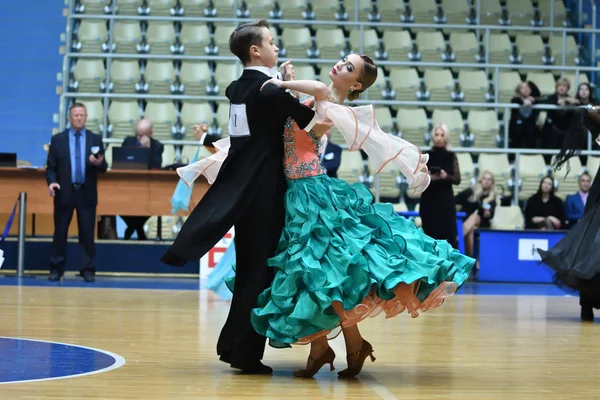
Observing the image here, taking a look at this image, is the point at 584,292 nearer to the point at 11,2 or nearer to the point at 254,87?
the point at 254,87

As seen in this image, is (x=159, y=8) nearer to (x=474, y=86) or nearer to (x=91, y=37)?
(x=91, y=37)

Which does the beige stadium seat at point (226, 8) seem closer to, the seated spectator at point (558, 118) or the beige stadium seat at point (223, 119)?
the beige stadium seat at point (223, 119)

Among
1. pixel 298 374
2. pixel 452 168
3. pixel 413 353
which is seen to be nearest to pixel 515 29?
pixel 452 168

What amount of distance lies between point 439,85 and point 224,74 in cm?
291

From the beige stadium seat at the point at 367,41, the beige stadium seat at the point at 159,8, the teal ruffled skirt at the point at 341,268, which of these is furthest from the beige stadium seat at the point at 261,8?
the teal ruffled skirt at the point at 341,268


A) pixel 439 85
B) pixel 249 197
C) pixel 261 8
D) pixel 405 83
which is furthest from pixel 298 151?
pixel 261 8

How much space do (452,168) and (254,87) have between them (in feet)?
19.2

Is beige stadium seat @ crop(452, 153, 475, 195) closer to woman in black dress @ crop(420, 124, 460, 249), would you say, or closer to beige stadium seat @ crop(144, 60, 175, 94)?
woman in black dress @ crop(420, 124, 460, 249)

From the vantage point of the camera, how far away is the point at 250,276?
4.48m

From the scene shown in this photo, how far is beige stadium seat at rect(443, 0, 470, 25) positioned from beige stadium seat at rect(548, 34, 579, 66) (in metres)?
1.28

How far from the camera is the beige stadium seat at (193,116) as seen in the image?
13359mm

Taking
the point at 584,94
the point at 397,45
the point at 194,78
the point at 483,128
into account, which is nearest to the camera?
the point at 584,94

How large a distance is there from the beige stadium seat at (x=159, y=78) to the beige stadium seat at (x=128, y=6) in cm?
114

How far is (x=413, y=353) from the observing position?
5.51 meters
